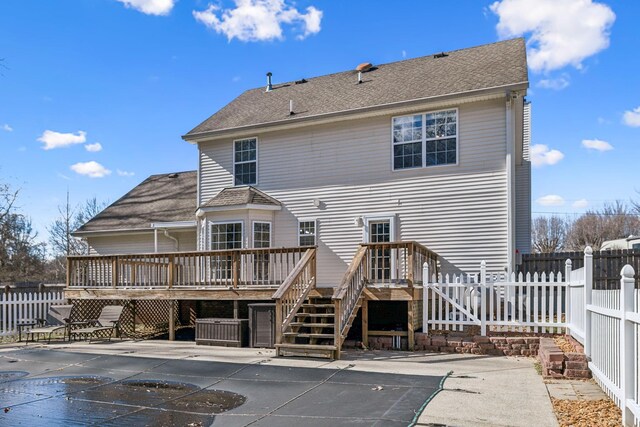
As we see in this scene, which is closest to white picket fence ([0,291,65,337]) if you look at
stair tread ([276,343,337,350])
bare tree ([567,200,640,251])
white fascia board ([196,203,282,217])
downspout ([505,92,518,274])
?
white fascia board ([196,203,282,217])

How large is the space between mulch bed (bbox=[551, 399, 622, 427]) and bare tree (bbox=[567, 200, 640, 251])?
41.8m

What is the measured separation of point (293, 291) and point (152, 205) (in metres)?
10.8

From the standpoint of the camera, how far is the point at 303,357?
32.6 feet

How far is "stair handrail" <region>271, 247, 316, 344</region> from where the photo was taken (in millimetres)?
10266

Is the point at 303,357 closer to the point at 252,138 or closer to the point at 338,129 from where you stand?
the point at 338,129

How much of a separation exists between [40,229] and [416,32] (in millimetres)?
33159

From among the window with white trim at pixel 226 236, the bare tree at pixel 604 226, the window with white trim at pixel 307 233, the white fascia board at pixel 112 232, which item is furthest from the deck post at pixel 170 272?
the bare tree at pixel 604 226

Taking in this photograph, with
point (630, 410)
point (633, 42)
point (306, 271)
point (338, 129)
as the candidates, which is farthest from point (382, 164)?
point (633, 42)

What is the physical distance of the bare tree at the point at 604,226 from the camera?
45812 mm

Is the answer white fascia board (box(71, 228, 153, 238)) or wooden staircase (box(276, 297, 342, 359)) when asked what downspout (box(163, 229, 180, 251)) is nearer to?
white fascia board (box(71, 228, 153, 238))

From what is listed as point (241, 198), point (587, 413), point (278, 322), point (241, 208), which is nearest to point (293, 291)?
point (278, 322)

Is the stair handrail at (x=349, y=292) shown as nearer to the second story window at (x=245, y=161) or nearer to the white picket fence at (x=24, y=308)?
the second story window at (x=245, y=161)

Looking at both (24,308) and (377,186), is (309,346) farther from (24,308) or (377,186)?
(24,308)

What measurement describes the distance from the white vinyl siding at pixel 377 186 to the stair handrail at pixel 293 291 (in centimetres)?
269
